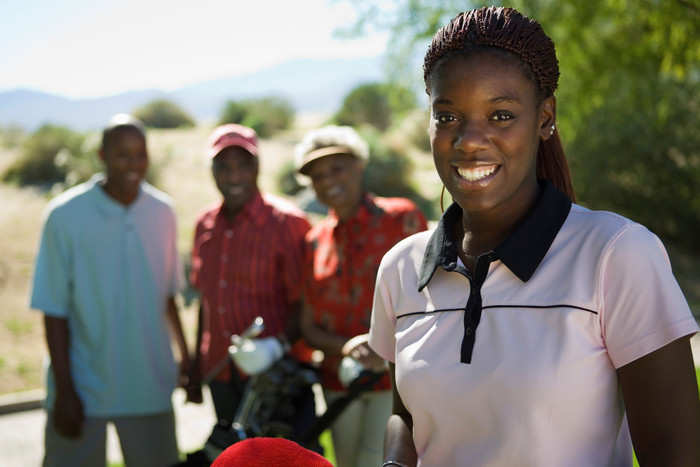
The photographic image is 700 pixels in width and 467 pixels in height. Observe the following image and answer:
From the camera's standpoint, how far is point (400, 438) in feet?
5.93

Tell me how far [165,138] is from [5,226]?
31.8 ft

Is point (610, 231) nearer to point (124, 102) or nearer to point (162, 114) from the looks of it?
point (162, 114)

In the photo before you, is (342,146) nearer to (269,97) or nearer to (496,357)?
(496,357)

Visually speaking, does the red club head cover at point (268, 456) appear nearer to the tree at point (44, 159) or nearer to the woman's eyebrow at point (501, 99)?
the woman's eyebrow at point (501, 99)

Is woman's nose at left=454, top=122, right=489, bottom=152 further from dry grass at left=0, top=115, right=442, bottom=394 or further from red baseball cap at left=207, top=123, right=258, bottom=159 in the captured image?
dry grass at left=0, top=115, right=442, bottom=394

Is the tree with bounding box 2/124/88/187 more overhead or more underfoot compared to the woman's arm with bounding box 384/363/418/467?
more overhead

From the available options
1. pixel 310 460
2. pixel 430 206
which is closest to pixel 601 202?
pixel 430 206

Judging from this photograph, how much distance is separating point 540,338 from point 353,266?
1.95m

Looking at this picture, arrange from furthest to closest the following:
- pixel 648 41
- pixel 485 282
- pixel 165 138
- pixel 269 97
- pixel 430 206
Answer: pixel 269 97, pixel 165 138, pixel 430 206, pixel 648 41, pixel 485 282

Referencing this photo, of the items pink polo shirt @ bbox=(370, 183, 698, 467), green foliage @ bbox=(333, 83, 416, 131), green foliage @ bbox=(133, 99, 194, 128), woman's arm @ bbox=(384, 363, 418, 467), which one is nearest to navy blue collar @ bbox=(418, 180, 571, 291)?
pink polo shirt @ bbox=(370, 183, 698, 467)

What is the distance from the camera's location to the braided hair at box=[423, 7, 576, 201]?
1537mm

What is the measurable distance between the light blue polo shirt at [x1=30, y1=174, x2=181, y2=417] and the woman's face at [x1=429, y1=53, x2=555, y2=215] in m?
2.60

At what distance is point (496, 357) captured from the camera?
1.47m

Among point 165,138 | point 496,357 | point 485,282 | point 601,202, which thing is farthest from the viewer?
point 165,138
